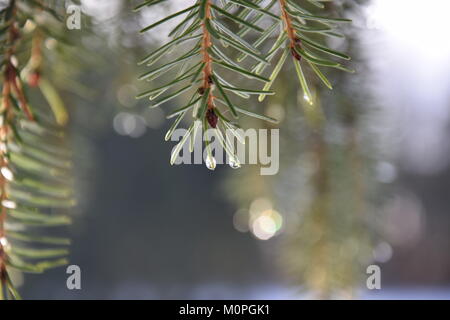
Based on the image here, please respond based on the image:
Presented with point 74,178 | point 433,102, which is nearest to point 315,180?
point 74,178

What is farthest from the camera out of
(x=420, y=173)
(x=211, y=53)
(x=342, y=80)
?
(x=420, y=173)

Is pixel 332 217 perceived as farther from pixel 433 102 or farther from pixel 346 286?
pixel 433 102

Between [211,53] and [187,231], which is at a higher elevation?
[187,231]

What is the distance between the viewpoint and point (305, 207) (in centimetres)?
25

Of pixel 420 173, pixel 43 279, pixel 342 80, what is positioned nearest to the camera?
pixel 342 80

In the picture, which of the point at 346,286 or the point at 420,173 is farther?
the point at 420,173

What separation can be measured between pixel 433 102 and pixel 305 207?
91cm

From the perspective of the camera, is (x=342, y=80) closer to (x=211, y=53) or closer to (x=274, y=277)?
(x=211, y=53)

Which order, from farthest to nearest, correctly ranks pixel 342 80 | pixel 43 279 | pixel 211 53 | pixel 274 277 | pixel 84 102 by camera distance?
pixel 274 277, pixel 43 279, pixel 84 102, pixel 342 80, pixel 211 53

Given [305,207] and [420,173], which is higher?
[420,173]

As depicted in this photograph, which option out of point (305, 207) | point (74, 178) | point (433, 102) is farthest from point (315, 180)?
point (433, 102)

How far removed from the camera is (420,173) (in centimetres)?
115

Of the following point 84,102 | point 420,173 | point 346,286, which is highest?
point 420,173

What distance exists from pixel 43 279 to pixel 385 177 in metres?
0.73
